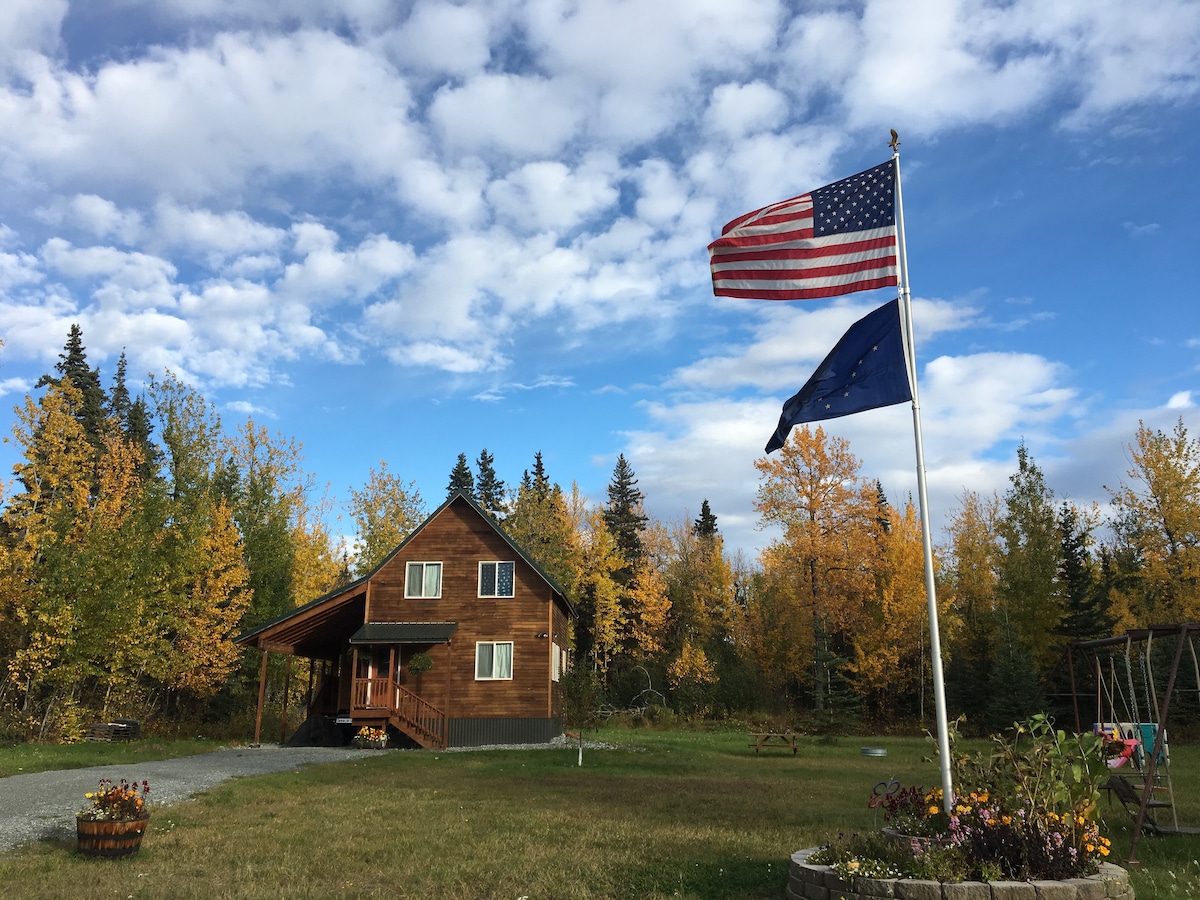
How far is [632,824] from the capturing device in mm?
10422

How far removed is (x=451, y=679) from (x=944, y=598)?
22.3m

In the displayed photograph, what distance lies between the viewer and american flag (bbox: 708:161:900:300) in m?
8.06

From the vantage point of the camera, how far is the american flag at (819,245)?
8.06 meters

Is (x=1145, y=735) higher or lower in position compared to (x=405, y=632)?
lower

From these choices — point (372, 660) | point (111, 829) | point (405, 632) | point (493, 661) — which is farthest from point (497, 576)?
point (111, 829)

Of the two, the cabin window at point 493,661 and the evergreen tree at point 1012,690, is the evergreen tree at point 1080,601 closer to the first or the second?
the evergreen tree at point 1012,690

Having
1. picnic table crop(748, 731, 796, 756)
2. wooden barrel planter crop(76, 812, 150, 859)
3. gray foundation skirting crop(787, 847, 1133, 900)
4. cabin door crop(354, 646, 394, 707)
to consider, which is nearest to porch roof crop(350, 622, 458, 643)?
cabin door crop(354, 646, 394, 707)

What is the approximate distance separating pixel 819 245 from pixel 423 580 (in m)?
21.2

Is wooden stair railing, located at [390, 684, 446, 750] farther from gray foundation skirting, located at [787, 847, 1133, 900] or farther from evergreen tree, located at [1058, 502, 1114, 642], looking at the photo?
evergreen tree, located at [1058, 502, 1114, 642]

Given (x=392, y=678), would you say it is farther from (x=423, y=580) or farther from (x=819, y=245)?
(x=819, y=245)

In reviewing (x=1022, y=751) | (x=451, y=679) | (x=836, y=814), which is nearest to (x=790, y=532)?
(x=451, y=679)

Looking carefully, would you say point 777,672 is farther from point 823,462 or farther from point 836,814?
point 836,814

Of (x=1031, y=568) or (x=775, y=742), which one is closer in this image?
(x=775, y=742)

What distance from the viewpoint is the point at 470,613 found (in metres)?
26.6
